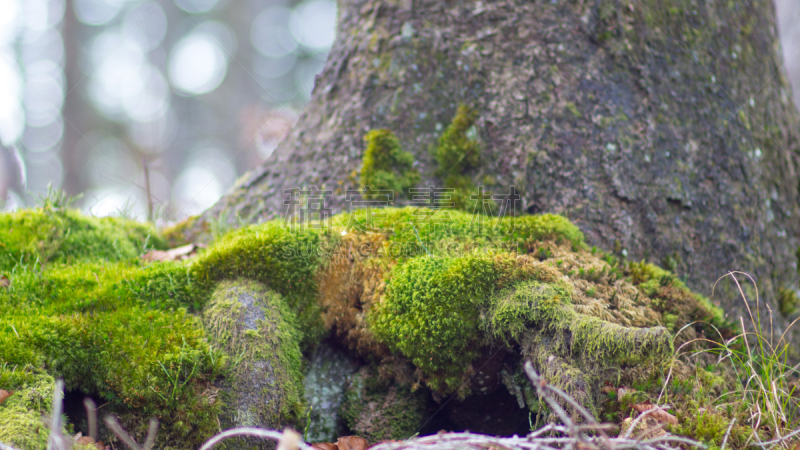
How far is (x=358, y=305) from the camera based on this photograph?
2471 millimetres

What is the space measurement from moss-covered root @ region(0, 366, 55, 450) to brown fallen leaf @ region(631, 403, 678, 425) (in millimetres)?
2297

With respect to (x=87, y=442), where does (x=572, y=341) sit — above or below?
above

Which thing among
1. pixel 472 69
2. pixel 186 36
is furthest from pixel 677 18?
pixel 186 36

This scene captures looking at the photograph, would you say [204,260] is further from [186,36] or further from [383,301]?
[186,36]

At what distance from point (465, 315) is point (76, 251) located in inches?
99.9

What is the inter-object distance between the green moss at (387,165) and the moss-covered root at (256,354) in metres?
1.14

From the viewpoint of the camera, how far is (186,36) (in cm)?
1542

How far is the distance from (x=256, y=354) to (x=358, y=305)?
1.99 ft

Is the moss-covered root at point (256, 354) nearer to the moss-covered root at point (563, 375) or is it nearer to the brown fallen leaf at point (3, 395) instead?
the brown fallen leaf at point (3, 395)

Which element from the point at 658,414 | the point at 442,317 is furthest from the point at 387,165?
the point at 658,414

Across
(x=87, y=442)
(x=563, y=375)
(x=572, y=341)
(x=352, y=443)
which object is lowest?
(x=352, y=443)

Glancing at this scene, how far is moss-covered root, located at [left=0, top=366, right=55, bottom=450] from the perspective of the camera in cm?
158

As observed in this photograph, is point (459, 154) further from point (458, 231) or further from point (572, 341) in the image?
point (572, 341)

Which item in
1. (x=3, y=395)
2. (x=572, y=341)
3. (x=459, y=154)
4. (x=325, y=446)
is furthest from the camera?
(x=459, y=154)
